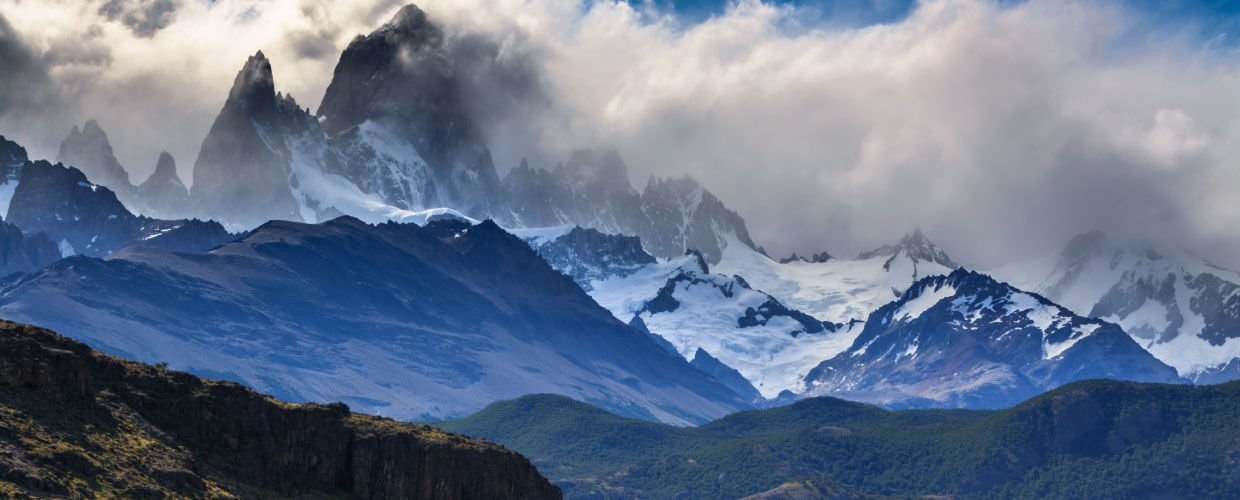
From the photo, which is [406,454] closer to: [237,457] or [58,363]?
[237,457]

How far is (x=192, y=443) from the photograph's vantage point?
127m

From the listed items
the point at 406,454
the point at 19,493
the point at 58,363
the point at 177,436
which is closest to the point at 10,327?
the point at 58,363

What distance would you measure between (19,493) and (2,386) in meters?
15.6

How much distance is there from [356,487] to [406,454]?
16.2 feet

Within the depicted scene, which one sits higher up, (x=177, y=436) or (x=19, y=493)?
(x=177, y=436)

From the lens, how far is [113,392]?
407 ft

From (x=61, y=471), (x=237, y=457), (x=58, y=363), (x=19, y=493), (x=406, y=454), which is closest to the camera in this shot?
(x=19, y=493)

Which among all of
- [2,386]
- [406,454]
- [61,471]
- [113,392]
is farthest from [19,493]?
[406,454]

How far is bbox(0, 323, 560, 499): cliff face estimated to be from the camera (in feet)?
365

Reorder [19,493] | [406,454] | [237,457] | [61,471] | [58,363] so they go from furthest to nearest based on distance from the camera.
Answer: [406,454], [237,457], [58,363], [61,471], [19,493]

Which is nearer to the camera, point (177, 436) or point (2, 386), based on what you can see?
point (2, 386)

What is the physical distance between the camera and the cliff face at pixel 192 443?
4380 inches

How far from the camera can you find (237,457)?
12988cm

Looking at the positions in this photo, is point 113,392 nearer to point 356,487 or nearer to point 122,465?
point 122,465
